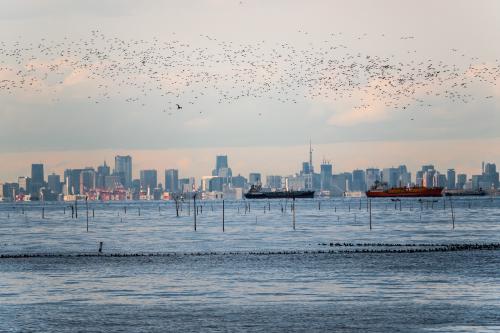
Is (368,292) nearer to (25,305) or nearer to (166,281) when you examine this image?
(166,281)

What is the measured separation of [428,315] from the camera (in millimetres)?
50500

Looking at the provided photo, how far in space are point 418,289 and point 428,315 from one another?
13296 mm

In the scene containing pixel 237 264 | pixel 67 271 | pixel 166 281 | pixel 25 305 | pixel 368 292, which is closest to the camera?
pixel 25 305

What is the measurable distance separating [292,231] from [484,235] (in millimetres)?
33246

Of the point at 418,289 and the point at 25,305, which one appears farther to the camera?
the point at 418,289

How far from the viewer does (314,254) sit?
101m

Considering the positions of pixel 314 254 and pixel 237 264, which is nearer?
pixel 237 264

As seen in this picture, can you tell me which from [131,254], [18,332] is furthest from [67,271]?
[18,332]

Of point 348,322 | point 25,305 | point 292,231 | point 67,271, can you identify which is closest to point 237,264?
point 67,271

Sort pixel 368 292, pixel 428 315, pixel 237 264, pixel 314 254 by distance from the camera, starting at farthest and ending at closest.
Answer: pixel 314 254 < pixel 237 264 < pixel 368 292 < pixel 428 315

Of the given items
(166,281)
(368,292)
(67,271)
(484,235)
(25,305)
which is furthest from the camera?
(484,235)

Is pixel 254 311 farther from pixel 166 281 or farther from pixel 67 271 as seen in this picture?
pixel 67 271

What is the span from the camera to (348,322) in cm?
4847

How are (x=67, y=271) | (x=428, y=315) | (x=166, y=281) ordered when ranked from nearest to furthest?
(x=428, y=315) < (x=166, y=281) < (x=67, y=271)
